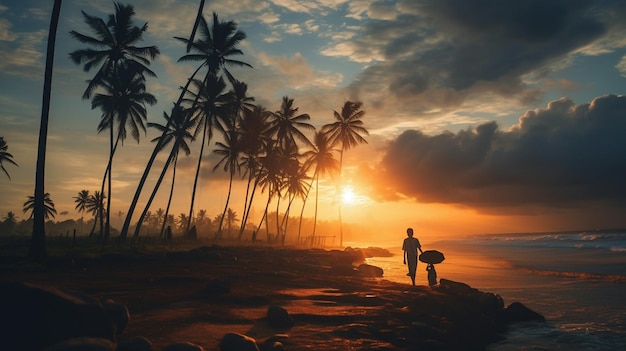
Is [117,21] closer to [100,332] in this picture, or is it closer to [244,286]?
[244,286]

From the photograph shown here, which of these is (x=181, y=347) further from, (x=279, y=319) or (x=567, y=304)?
(x=567, y=304)

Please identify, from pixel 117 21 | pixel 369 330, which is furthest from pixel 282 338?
pixel 117 21

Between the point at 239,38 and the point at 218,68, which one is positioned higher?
the point at 239,38

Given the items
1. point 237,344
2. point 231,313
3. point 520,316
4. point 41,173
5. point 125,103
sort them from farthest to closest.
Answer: point 125,103
point 41,173
point 520,316
point 231,313
point 237,344

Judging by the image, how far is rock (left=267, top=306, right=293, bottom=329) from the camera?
6.97 meters

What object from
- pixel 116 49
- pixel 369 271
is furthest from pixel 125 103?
pixel 369 271

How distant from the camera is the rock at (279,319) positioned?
697 centimetres

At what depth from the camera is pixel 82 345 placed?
4.04 m

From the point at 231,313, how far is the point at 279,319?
1.29 metres

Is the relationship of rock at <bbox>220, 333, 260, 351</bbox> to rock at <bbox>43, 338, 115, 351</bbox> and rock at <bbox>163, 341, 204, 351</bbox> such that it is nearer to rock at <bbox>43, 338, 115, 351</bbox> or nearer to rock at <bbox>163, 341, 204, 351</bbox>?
rock at <bbox>163, 341, 204, 351</bbox>

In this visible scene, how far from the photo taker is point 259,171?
4800 cm

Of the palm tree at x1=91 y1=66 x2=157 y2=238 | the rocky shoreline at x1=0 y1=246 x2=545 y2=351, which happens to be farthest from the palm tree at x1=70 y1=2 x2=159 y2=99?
the rocky shoreline at x1=0 y1=246 x2=545 y2=351

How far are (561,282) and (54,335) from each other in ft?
68.1

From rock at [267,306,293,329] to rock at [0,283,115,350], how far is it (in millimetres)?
2988
